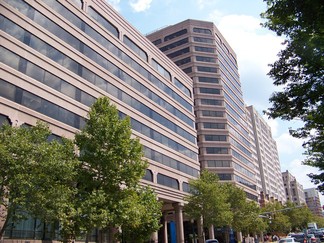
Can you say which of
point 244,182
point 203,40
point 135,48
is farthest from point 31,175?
point 244,182

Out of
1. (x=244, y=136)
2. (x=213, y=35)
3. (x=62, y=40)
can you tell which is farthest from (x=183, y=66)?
(x=62, y=40)

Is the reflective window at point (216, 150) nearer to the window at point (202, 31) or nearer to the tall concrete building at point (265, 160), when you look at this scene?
the window at point (202, 31)

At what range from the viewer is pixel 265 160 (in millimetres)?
146000

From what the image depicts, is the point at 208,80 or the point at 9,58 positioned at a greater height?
the point at 208,80

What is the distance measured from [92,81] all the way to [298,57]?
29.2 meters

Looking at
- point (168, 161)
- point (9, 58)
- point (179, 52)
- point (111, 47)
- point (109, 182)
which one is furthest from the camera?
point (179, 52)

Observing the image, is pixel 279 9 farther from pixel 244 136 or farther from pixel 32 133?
pixel 244 136

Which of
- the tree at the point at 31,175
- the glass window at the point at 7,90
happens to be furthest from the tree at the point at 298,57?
the glass window at the point at 7,90

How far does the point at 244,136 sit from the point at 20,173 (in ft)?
272

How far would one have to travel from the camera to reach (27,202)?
2055 cm

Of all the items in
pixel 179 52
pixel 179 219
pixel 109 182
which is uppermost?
pixel 179 52

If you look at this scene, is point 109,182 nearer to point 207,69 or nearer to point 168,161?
point 168,161

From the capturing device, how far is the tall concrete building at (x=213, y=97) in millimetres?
80438

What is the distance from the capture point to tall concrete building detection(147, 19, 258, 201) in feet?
264
